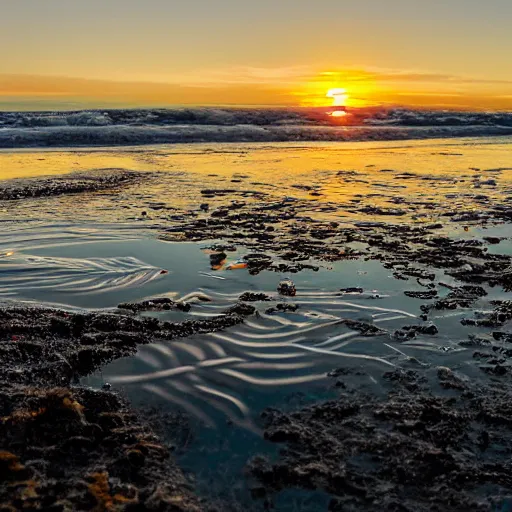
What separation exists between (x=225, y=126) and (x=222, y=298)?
30476 millimetres

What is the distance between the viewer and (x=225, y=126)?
3538 cm

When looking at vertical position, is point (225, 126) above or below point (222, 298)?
above

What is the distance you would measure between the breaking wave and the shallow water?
1606cm

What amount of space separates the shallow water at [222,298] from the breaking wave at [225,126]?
52.7 feet

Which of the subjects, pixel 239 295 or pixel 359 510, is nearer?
pixel 359 510

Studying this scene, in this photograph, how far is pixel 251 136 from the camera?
3119cm

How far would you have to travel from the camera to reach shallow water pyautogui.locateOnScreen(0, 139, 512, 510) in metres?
4.30

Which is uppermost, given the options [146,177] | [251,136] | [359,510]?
[251,136]

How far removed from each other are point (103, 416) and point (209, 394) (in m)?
0.87

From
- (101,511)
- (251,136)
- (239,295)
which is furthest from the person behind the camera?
(251,136)

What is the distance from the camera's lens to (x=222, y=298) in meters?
6.35

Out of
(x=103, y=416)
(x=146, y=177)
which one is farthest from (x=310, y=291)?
(x=146, y=177)

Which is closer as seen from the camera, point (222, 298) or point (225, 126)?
point (222, 298)

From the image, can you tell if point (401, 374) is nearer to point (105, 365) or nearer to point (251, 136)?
point (105, 365)
